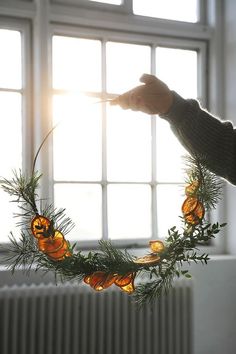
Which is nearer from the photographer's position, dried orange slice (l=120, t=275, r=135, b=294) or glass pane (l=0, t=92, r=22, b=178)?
dried orange slice (l=120, t=275, r=135, b=294)

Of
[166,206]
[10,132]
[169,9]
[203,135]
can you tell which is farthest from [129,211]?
[203,135]

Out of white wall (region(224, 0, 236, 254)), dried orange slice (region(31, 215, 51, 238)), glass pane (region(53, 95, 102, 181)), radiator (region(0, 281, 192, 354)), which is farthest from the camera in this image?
white wall (region(224, 0, 236, 254))

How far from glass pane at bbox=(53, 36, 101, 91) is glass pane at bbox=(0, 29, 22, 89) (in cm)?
16

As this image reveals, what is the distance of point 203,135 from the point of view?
83 cm

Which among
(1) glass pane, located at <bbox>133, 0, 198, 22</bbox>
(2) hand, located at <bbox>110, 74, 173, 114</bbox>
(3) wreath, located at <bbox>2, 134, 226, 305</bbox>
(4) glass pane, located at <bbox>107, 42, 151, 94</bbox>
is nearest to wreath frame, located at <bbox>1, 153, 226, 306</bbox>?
(3) wreath, located at <bbox>2, 134, 226, 305</bbox>

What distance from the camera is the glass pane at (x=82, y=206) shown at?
209 cm

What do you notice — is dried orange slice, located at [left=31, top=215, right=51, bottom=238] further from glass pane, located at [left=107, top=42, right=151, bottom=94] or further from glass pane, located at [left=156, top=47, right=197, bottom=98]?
glass pane, located at [left=156, top=47, right=197, bottom=98]

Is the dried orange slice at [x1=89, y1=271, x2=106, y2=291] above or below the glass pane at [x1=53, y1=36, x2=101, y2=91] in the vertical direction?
below

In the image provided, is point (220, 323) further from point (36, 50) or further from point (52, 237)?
point (52, 237)

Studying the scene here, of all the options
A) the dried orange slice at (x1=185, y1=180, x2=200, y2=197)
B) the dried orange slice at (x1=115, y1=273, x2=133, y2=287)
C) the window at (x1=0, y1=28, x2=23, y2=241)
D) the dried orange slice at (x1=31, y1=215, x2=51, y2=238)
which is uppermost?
the window at (x1=0, y1=28, x2=23, y2=241)

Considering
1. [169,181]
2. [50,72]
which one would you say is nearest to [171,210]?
[169,181]

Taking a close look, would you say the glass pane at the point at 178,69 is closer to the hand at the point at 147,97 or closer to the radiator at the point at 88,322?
the radiator at the point at 88,322

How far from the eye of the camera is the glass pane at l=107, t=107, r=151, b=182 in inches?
85.4

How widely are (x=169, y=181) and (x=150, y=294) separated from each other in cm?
150
